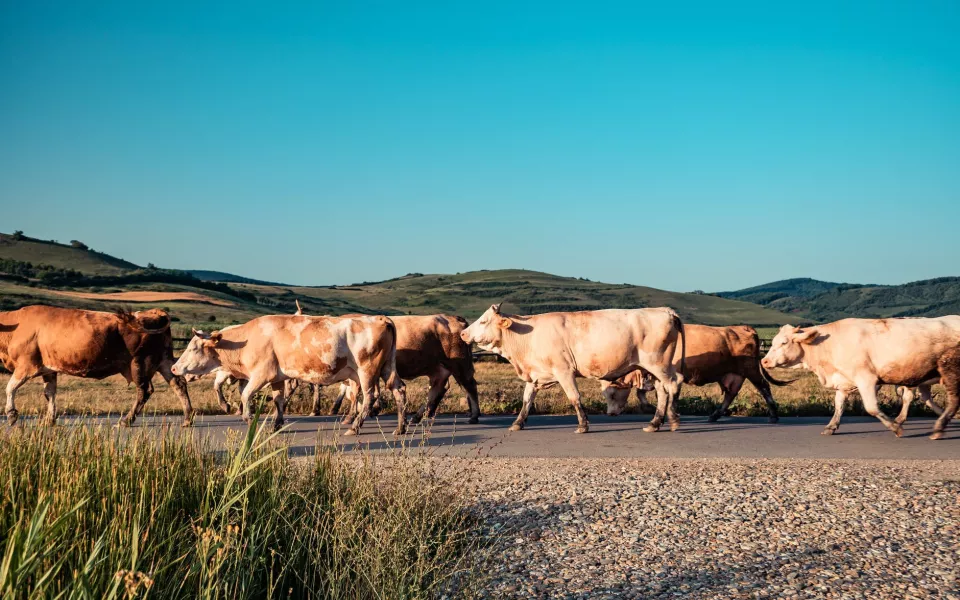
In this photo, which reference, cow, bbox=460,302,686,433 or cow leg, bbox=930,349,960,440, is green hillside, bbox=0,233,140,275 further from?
cow leg, bbox=930,349,960,440

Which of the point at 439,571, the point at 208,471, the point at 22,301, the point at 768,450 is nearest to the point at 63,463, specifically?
the point at 208,471

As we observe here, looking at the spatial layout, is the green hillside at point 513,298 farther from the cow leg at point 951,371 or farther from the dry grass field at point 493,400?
the cow leg at point 951,371

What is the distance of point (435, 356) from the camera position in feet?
54.6

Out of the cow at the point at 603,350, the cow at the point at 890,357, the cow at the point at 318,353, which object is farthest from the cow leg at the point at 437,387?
the cow at the point at 890,357

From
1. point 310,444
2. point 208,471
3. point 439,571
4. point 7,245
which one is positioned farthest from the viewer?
point 7,245

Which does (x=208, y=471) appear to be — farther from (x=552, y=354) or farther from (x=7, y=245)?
(x=7, y=245)

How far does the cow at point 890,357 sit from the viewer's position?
537 inches

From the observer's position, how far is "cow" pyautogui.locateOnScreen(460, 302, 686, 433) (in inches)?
598

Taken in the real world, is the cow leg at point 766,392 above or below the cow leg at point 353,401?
above

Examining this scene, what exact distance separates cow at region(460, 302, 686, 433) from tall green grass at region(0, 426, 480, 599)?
7655mm

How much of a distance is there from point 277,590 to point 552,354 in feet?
31.8

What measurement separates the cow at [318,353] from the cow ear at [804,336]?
721 cm

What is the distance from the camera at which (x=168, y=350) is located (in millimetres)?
15492

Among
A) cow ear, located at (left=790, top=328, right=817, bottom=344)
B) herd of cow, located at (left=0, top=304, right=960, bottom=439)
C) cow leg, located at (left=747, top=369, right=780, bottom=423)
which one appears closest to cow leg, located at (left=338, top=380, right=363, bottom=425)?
herd of cow, located at (left=0, top=304, right=960, bottom=439)
